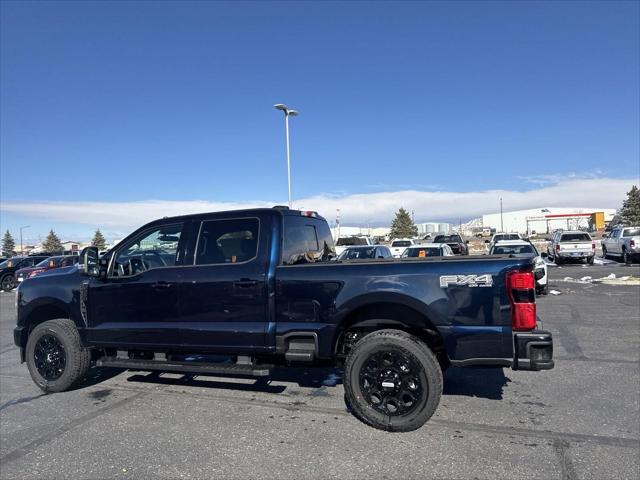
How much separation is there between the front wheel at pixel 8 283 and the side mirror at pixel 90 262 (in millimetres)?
21342

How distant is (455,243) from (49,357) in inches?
966

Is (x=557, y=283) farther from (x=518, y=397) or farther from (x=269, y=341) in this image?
(x=269, y=341)

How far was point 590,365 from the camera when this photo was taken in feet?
19.8

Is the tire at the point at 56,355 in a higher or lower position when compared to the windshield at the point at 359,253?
lower

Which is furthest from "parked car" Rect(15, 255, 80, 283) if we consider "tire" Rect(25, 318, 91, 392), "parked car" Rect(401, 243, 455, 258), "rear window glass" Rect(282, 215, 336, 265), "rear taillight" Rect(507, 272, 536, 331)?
"rear taillight" Rect(507, 272, 536, 331)

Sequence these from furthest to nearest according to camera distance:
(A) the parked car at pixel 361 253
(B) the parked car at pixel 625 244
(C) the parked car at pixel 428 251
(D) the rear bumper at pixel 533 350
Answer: (B) the parked car at pixel 625 244, (A) the parked car at pixel 361 253, (C) the parked car at pixel 428 251, (D) the rear bumper at pixel 533 350

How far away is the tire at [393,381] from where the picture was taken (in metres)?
4.15

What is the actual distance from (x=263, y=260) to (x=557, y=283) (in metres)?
13.9

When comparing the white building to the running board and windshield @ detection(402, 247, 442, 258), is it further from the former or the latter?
the running board

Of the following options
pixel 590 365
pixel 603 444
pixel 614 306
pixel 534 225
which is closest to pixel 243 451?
pixel 603 444

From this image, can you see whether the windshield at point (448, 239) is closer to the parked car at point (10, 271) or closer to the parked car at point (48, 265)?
the parked car at point (48, 265)

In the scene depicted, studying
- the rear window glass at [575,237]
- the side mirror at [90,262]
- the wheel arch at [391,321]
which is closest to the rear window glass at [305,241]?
the wheel arch at [391,321]

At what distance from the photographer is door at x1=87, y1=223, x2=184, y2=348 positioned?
5082 mm

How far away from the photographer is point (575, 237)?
941 inches
